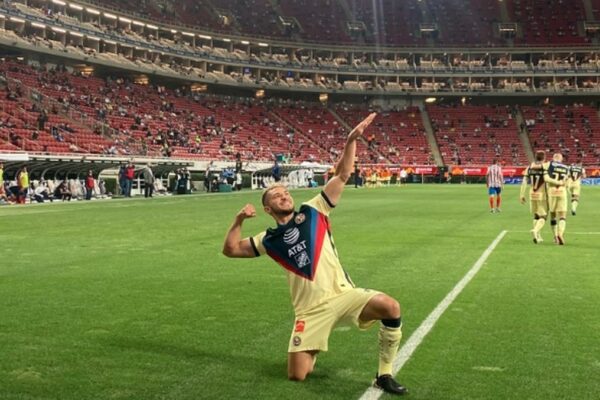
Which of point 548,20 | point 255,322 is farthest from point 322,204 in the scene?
point 548,20

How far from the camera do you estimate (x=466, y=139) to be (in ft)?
282

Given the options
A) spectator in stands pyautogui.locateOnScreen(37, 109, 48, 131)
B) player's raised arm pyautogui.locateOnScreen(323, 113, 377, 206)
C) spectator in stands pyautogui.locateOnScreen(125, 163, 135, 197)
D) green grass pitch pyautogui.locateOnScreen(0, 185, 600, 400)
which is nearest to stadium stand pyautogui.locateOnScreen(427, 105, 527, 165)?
spectator in stands pyautogui.locateOnScreen(37, 109, 48, 131)

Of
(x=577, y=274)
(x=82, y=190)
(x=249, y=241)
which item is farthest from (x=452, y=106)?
(x=249, y=241)

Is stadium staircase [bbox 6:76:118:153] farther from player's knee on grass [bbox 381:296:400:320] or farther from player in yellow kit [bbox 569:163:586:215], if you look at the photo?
player's knee on grass [bbox 381:296:400:320]

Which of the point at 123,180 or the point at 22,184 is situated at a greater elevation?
the point at 22,184

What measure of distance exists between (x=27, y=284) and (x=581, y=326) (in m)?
7.33

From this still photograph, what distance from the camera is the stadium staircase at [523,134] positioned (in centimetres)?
8244

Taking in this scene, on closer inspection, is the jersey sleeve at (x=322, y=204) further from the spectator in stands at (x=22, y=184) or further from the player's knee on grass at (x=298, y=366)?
the spectator in stands at (x=22, y=184)

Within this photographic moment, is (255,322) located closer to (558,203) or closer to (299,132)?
(558,203)

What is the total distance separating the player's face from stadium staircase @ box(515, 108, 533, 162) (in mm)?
80055

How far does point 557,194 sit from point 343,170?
11201mm

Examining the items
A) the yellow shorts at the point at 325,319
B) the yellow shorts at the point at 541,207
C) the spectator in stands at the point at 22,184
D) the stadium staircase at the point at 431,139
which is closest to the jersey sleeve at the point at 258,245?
the yellow shorts at the point at 325,319

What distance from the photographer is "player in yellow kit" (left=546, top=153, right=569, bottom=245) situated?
1567 cm

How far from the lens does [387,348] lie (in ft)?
17.4
